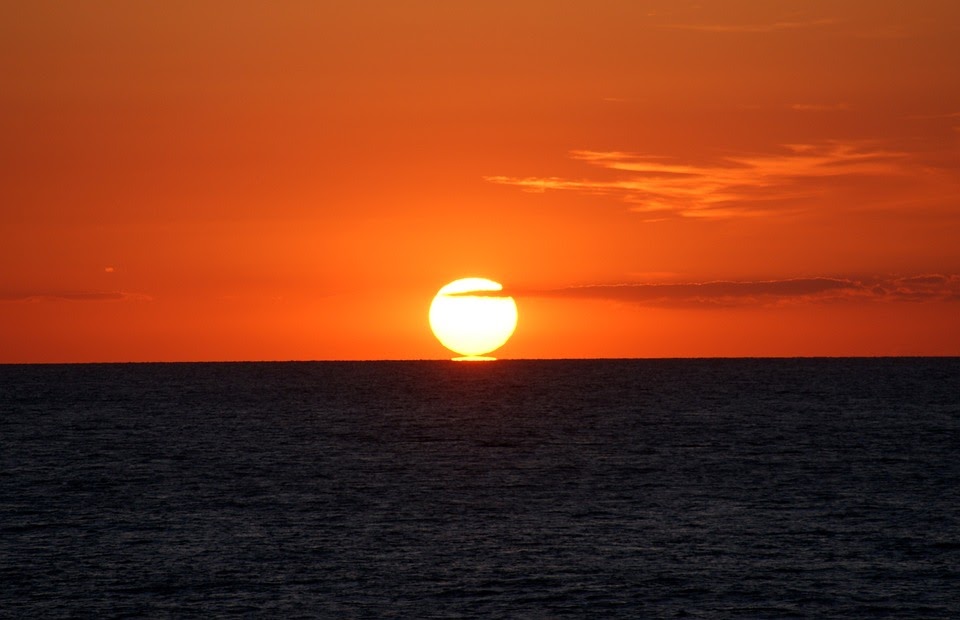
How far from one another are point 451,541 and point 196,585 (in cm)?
1357

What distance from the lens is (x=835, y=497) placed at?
7338cm

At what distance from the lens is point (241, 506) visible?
7038cm

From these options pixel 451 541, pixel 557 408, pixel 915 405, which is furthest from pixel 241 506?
pixel 915 405

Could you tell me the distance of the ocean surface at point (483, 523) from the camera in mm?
47000

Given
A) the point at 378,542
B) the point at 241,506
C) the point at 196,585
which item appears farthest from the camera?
the point at 241,506

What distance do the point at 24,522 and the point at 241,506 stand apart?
39.7 feet

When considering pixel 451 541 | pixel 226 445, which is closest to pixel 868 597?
pixel 451 541

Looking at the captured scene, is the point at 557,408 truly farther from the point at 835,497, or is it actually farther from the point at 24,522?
the point at 24,522

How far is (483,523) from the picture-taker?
209 feet

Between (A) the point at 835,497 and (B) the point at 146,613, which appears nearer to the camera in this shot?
(B) the point at 146,613

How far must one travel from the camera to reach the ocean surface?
154 feet

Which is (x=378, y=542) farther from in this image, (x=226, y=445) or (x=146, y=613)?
(x=226, y=445)

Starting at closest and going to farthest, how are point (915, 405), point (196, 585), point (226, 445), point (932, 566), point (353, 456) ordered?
point (196, 585)
point (932, 566)
point (353, 456)
point (226, 445)
point (915, 405)

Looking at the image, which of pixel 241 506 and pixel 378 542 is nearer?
pixel 378 542
